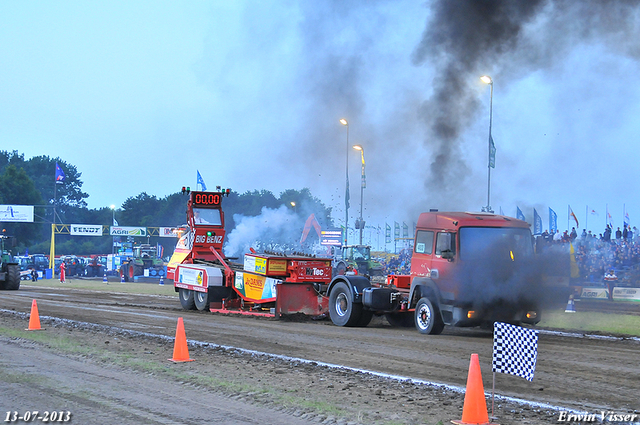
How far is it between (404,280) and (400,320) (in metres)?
1.29

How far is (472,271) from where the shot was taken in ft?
40.8

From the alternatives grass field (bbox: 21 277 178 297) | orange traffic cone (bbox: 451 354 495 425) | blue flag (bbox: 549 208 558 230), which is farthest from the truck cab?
blue flag (bbox: 549 208 558 230)

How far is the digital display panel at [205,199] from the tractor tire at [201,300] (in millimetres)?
2829

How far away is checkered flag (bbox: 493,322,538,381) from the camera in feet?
19.9

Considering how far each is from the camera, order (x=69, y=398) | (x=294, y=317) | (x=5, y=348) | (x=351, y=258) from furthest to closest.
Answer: (x=351, y=258), (x=294, y=317), (x=5, y=348), (x=69, y=398)

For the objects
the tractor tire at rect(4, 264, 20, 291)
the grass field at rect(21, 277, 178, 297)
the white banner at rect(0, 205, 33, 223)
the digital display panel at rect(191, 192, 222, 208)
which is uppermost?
the white banner at rect(0, 205, 33, 223)

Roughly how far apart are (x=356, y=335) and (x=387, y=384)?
5242mm

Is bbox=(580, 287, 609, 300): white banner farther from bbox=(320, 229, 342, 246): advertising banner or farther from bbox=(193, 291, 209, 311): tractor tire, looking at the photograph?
bbox=(320, 229, 342, 246): advertising banner

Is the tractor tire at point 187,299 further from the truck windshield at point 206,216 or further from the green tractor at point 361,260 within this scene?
the green tractor at point 361,260

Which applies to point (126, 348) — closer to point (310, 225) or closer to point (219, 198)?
point (219, 198)

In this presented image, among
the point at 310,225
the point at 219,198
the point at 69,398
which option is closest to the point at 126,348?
the point at 69,398

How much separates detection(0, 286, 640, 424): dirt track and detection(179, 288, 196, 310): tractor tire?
2942 mm

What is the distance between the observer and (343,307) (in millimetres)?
15320

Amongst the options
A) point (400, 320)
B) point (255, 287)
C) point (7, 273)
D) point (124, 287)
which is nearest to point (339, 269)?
point (124, 287)
